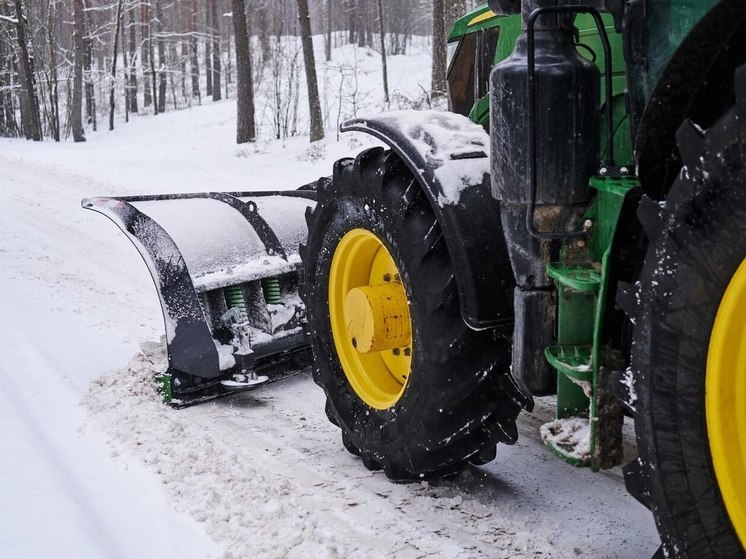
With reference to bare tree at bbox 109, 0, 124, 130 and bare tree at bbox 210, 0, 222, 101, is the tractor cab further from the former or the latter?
bare tree at bbox 210, 0, 222, 101

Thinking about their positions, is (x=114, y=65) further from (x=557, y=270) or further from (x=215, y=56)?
(x=557, y=270)

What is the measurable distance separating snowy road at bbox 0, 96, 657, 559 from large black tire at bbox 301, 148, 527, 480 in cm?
25

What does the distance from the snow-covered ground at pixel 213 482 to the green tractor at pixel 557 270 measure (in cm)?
19

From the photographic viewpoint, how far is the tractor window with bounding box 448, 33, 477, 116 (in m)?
4.08

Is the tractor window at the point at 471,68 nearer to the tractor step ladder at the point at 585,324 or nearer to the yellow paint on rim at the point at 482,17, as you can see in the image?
the yellow paint on rim at the point at 482,17

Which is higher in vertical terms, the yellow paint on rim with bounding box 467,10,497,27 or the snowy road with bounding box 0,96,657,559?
the yellow paint on rim with bounding box 467,10,497,27

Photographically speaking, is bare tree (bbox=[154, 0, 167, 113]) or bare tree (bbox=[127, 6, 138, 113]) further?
bare tree (bbox=[154, 0, 167, 113])

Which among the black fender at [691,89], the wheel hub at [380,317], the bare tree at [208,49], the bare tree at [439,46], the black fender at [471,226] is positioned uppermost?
the bare tree at [208,49]

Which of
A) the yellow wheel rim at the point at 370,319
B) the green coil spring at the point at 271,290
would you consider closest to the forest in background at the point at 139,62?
the green coil spring at the point at 271,290

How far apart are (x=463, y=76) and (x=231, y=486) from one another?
103 inches

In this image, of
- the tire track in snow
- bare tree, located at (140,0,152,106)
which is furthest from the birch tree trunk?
the tire track in snow

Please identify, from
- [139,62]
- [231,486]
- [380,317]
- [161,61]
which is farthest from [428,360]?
[161,61]

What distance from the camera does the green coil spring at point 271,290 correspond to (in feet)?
14.7

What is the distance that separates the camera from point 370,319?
9.63 feet
